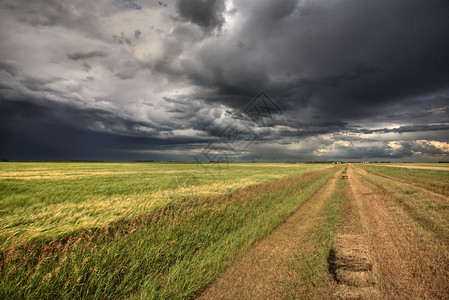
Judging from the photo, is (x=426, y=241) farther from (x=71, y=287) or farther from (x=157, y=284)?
(x=71, y=287)

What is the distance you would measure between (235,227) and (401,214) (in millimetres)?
7321

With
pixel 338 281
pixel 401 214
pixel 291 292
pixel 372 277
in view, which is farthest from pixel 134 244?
pixel 401 214

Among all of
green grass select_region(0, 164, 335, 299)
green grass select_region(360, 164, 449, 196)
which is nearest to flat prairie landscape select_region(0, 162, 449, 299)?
green grass select_region(0, 164, 335, 299)

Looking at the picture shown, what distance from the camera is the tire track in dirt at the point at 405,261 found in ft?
10.5

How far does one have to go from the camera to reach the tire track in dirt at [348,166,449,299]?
319 cm

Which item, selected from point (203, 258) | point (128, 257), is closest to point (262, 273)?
point (203, 258)

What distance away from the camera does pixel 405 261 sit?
4.06 m

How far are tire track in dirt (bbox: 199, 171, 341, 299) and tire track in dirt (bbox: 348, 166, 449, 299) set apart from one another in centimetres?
168

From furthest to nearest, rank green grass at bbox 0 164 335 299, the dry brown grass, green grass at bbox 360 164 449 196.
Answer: green grass at bbox 360 164 449 196 → the dry brown grass → green grass at bbox 0 164 335 299

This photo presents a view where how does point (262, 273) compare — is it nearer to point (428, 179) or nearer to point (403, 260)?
point (403, 260)

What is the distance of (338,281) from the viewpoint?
345 cm

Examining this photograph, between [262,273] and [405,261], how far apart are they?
323 centimetres

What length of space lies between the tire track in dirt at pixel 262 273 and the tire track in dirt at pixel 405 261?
1.68m

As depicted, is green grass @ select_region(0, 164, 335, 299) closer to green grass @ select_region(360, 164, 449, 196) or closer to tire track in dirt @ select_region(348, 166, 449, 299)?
tire track in dirt @ select_region(348, 166, 449, 299)
